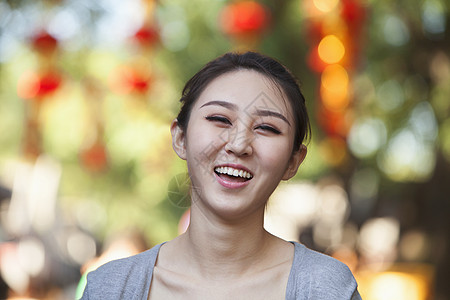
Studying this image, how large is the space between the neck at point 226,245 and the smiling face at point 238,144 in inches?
1.2

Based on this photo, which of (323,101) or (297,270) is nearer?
(297,270)

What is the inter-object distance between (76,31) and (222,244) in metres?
2.96

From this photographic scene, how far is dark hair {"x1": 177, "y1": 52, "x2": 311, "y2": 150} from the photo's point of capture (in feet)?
4.88

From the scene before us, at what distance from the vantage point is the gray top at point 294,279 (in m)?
1.36

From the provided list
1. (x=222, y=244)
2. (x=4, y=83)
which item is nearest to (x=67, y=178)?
(x=4, y=83)

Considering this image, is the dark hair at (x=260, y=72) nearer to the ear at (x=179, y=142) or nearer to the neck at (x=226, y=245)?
the ear at (x=179, y=142)

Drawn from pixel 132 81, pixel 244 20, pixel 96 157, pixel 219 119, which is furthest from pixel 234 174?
pixel 96 157

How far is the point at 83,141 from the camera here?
4.30 meters

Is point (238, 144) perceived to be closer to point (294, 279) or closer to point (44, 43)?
point (294, 279)

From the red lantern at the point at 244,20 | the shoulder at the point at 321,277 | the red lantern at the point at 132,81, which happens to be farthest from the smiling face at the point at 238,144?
the red lantern at the point at 132,81

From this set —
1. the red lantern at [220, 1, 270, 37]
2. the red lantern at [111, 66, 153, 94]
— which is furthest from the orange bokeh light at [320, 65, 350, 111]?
the red lantern at [111, 66, 153, 94]

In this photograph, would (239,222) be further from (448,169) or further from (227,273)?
(448,169)

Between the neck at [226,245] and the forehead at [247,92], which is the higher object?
the forehead at [247,92]

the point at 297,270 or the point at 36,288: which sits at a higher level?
the point at 36,288
